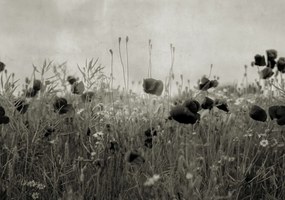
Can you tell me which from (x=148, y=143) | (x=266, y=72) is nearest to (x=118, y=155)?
(x=148, y=143)

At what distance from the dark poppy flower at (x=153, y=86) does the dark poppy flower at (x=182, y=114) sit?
49 cm

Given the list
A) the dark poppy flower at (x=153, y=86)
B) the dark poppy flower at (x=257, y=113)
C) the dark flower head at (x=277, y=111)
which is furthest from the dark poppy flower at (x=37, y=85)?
the dark flower head at (x=277, y=111)

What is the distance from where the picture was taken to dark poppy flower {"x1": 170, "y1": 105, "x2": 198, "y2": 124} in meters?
2.52

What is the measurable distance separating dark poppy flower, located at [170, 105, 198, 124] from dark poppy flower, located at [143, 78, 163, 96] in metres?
0.49

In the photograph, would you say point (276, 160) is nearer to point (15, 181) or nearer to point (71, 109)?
point (71, 109)

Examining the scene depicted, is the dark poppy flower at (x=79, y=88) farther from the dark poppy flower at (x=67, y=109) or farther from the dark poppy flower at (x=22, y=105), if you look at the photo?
the dark poppy flower at (x=22, y=105)

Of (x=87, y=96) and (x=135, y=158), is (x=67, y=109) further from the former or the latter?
(x=135, y=158)

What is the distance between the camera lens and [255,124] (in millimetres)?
3703

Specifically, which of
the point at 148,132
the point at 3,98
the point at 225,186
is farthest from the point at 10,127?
the point at 225,186

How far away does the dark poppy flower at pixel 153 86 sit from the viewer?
3.01 meters

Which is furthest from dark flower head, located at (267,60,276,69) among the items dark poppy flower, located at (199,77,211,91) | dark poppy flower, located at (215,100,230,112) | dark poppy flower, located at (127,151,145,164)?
dark poppy flower, located at (127,151,145,164)

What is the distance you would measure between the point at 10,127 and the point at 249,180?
63.5 inches

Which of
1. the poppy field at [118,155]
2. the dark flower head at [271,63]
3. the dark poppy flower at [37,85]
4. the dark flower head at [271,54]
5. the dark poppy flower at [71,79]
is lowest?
the poppy field at [118,155]

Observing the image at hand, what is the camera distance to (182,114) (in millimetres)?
2537
